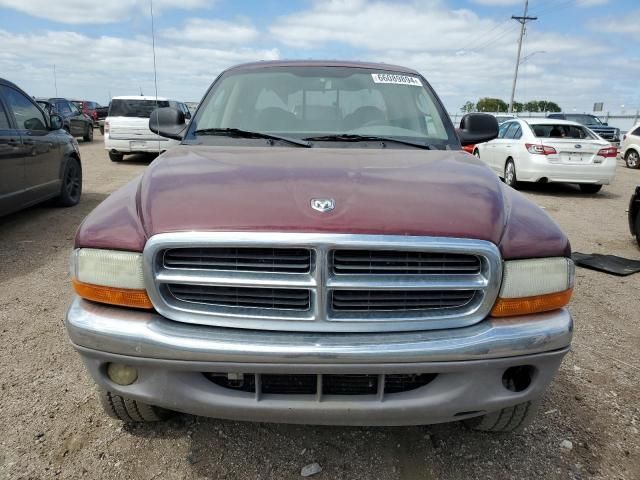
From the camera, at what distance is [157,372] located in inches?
75.5

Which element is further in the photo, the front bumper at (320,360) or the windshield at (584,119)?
the windshield at (584,119)

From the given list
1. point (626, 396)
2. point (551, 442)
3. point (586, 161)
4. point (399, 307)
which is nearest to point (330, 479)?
point (399, 307)

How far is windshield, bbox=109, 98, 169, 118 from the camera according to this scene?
524 inches

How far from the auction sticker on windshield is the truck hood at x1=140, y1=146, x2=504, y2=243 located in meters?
1.16

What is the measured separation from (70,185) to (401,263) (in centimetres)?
734

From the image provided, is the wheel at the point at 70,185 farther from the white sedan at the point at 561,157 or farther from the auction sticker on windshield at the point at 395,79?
the white sedan at the point at 561,157

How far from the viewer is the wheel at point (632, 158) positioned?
53.1ft

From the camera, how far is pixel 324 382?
1.96 metres

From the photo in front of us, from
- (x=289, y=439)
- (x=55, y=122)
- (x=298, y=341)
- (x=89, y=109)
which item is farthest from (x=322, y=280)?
(x=89, y=109)

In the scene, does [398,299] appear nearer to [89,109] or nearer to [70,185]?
[70,185]

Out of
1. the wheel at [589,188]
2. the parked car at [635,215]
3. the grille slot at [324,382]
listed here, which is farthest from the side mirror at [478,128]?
the wheel at [589,188]

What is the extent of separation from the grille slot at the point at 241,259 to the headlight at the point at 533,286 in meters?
0.77

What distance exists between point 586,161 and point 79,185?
9464 millimetres

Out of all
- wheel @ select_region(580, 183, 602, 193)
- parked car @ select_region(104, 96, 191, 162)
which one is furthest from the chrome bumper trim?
parked car @ select_region(104, 96, 191, 162)
